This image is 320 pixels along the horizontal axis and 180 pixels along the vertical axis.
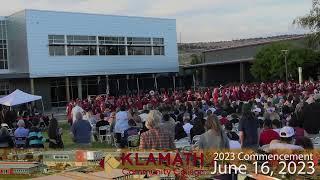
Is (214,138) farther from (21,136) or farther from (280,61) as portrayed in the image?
(280,61)

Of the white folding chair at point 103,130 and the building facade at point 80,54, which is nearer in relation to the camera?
the white folding chair at point 103,130

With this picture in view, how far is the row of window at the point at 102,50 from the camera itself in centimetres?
5112

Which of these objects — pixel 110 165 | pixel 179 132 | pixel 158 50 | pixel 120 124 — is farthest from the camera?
pixel 158 50

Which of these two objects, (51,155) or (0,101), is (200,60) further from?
(51,155)

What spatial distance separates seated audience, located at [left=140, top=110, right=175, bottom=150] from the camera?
771 cm

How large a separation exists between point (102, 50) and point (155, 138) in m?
48.3

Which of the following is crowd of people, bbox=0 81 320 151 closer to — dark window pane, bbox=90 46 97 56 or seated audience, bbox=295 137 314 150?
seated audience, bbox=295 137 314 150

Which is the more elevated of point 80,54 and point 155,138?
point 80,54

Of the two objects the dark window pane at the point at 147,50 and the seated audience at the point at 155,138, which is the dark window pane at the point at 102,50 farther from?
the seated audience at the point at 155,138

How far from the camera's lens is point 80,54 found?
53.2m

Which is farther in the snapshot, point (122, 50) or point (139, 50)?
point (139, 50)

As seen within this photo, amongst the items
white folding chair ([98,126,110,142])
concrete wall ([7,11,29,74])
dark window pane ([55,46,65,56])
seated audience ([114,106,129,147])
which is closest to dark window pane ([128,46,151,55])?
dark window pane ([55,46,65,56])

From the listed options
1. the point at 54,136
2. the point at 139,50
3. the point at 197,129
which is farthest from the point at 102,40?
the point at 197,129

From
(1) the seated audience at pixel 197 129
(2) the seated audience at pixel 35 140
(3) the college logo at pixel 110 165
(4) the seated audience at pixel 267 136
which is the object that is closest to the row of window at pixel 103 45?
(2) the seated audience at pixel 35 140
